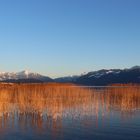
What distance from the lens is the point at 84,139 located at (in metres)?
16.4

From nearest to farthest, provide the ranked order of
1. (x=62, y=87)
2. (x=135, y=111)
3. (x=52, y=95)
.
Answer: (x=135, y=111)
(x=52, y=95)
(x=62, y=87)

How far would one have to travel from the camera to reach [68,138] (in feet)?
54.7

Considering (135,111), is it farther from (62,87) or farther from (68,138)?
(62,87)

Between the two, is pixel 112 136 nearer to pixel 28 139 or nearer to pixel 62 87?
pixel 28 139

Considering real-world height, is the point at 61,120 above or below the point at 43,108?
below

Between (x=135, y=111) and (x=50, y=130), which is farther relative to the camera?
(x=135, y=111)

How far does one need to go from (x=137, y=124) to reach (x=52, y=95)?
47.0ft

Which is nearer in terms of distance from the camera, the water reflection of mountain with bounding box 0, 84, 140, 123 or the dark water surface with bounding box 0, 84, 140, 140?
the dark water surface with bounding box 0, 84, 140, 140

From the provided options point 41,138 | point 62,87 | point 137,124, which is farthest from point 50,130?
point 62,87

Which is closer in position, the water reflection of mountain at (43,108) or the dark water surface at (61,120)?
the dark water surface at (61,120)

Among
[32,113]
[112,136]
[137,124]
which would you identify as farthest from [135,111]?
[112,136]

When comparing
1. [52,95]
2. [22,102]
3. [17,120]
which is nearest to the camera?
[17,120]

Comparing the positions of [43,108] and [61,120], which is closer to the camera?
[61,120]

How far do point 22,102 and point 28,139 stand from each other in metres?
11.9
